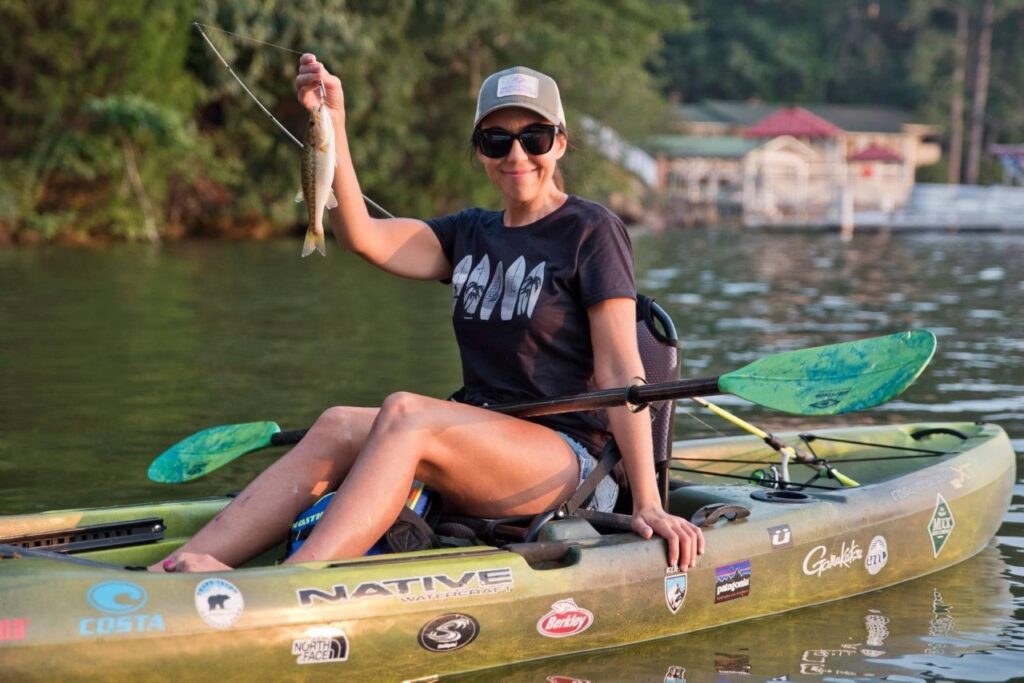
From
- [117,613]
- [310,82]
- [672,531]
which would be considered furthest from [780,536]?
[117,613]

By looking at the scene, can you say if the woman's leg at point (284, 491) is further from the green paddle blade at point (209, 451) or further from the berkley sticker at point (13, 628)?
the green paddle blade at point (209, 451)

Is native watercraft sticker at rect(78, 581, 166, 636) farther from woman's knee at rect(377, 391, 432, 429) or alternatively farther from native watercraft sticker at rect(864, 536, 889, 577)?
native watercraft sticker at rect(864, 536, 889, 577)

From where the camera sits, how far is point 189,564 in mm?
4285

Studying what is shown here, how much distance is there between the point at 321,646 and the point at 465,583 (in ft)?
1.50

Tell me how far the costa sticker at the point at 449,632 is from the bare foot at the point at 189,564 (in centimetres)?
57

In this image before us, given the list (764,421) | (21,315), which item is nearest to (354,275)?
(21,315)

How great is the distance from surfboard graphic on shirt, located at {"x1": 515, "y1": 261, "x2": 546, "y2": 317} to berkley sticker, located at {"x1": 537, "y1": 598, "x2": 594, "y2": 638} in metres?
0.85

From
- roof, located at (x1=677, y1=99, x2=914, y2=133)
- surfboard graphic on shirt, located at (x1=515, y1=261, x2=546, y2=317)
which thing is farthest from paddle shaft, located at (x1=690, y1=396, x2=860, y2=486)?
roof, located at (x1=677, y1=99, x2=914, y2=133)

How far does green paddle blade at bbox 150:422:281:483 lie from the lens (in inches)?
212

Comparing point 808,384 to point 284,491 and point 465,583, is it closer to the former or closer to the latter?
point 465,583

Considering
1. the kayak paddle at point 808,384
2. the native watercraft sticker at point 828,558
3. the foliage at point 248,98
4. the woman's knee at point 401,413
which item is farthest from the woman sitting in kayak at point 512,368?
the foliage at point 248,98

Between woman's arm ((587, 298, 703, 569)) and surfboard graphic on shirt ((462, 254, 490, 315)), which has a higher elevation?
surfboard graphic on shirt ((462, 254, 490, 315))

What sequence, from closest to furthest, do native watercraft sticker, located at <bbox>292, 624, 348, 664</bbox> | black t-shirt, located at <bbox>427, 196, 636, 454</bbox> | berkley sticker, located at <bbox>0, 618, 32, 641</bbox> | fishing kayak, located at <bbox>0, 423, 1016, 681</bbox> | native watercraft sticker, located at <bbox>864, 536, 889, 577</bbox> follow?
berkley sticker, located at <bbox>0, 618, 32, 641</bbox> → fishing kayak, located at <bbox>0, 423, 1016, 681</bbox> → native watercraft sticker, located at <bbox>292, 624, 348, 664</bbox> → black t-shirt, located at <bbox>427, 196, 636, 454</bbox> → native watercraft sticker, located at <bbox>864, 536, 889, 577</bbox>

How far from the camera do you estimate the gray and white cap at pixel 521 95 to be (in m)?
4.58
